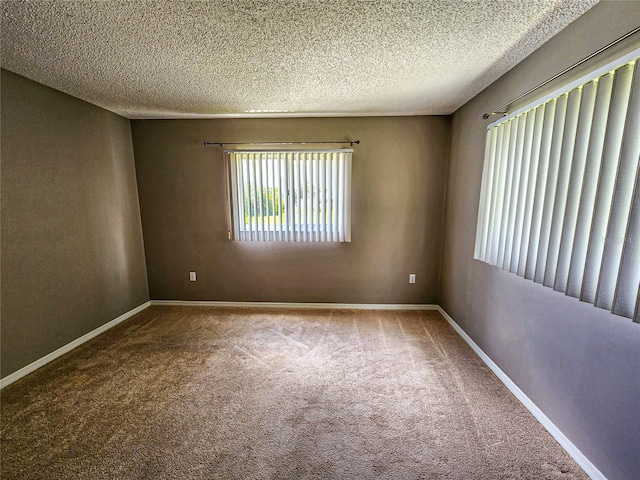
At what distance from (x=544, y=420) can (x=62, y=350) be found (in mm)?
3879

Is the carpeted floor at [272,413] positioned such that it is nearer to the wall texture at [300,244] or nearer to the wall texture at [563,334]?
the wall texture at [563,334]

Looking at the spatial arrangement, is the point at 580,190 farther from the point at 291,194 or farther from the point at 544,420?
the point at 291,194

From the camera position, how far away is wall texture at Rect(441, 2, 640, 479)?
1194 mm

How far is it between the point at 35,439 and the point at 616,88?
3588 millimetres

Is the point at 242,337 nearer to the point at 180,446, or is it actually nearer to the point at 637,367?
the point at 180,446

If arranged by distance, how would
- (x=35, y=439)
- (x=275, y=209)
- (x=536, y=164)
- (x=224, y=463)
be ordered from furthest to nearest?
(x=275, y=209)
(x=536, y=164)
(x=35, y=439)
(x=224, y=463)

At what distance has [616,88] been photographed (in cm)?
118

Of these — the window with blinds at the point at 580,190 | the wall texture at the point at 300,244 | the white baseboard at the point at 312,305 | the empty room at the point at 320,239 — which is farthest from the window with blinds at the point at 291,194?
the window with blinds at the point at 580,190

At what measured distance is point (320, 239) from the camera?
326cm

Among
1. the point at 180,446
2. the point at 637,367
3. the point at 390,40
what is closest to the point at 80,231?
the point at 180,446

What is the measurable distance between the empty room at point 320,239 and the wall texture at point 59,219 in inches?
0.8

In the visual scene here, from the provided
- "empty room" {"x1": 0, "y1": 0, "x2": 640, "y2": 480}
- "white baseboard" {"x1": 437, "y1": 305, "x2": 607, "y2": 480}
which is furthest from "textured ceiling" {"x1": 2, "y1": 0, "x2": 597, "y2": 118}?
"white baseboard" {"x1": 437, "y1": 305, "x2": 607, "y2": 480}

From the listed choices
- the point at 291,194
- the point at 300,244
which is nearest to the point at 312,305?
the point at 300,244

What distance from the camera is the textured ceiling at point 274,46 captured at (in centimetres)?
138
